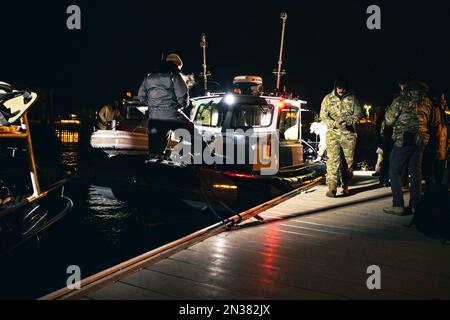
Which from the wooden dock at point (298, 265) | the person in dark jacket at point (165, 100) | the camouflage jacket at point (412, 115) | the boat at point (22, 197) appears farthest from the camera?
the person in dark jacket at point (165, 100)

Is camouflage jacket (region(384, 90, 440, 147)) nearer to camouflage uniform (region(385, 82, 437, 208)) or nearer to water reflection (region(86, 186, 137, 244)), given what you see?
camouflage uniform (region(385, 82, 437, 208))

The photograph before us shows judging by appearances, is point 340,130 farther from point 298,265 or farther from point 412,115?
point 298,265

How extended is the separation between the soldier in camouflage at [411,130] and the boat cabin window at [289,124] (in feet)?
9.97

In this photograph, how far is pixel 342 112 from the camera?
6.40 m

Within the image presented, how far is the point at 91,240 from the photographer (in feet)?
18.0

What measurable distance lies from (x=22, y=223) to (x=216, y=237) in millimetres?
2193

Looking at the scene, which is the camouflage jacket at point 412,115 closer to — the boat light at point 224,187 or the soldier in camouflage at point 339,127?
the soldier in camouflage at point 339,127

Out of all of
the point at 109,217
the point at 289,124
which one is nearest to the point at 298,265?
the point at 109,217

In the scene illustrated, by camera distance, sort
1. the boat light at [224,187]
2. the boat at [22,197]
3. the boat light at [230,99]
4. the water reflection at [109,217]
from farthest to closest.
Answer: the boat light at [230,99] < the water reflection at [109,217] < the boat light at [224,187] < the boat at [22,197]

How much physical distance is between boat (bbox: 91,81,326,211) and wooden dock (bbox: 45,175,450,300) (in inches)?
43.4

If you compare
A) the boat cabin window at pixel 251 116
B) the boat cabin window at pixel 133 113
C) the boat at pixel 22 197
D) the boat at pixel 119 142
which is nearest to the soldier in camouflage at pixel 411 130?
the boat cabin window at pixel 251 116

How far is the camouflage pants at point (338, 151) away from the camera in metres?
6.43

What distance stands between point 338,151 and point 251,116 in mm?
2063
